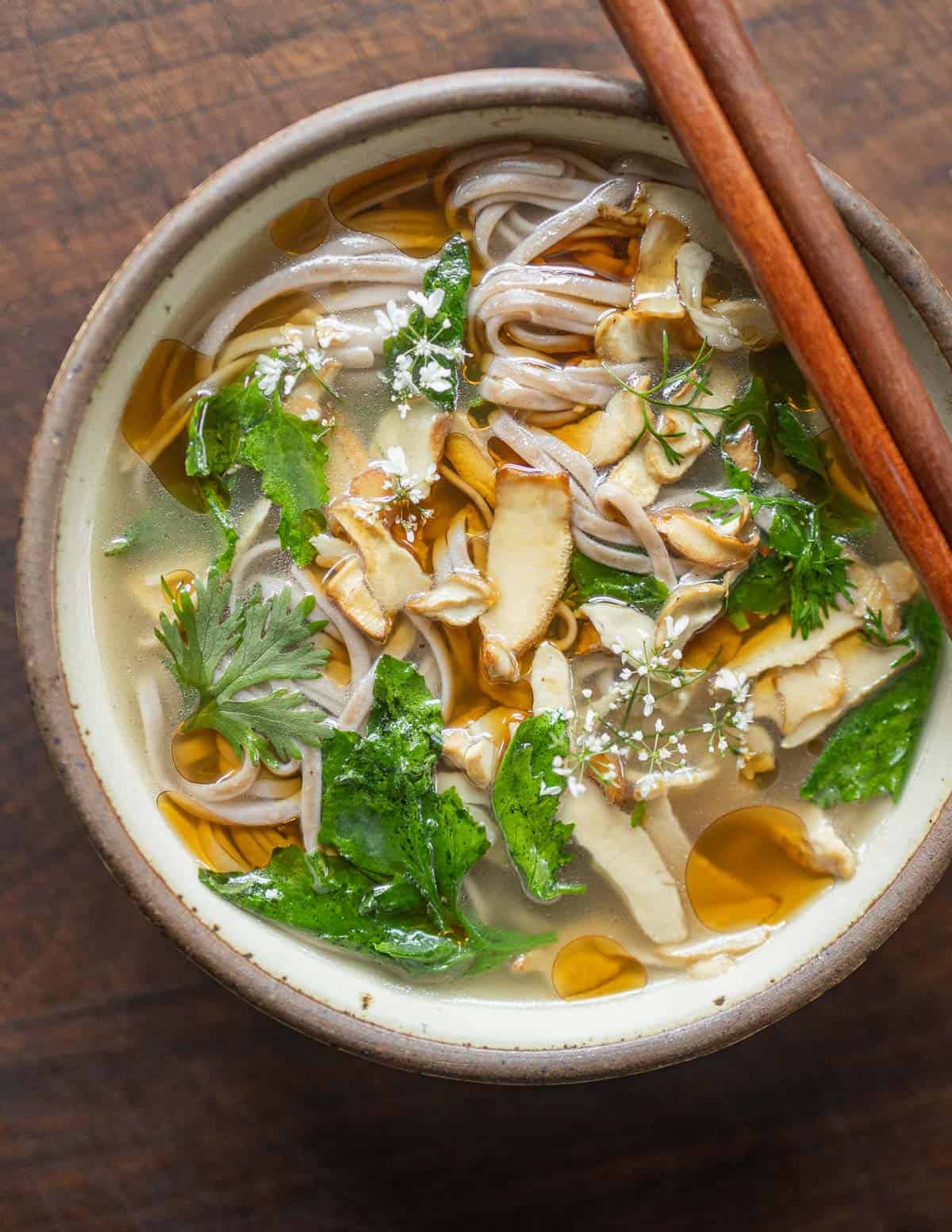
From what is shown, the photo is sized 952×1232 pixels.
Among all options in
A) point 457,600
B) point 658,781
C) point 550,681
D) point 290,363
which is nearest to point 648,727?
point 658,781

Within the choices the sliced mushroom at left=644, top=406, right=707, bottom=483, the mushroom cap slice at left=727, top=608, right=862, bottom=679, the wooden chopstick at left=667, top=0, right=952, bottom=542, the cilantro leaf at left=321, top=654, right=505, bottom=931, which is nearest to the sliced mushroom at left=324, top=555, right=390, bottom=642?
the cilantro leaf at left=321, top=654, right=505, bottom=931

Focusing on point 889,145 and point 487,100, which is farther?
point 889,145

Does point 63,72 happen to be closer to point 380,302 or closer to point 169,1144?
point 380,302

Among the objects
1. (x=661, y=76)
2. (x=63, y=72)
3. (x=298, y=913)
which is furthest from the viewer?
(x=63, y=72)

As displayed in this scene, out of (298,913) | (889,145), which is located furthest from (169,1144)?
(889,145)

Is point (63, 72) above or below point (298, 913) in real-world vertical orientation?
above

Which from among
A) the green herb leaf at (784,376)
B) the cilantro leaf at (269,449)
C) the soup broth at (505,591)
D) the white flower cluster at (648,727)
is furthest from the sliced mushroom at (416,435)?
the green herb leaf at (784,376)

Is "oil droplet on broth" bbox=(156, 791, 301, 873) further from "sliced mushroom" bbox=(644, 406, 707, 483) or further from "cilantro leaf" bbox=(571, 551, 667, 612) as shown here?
"sliced mushroom" bbox=(644, 406, 707, 483)
